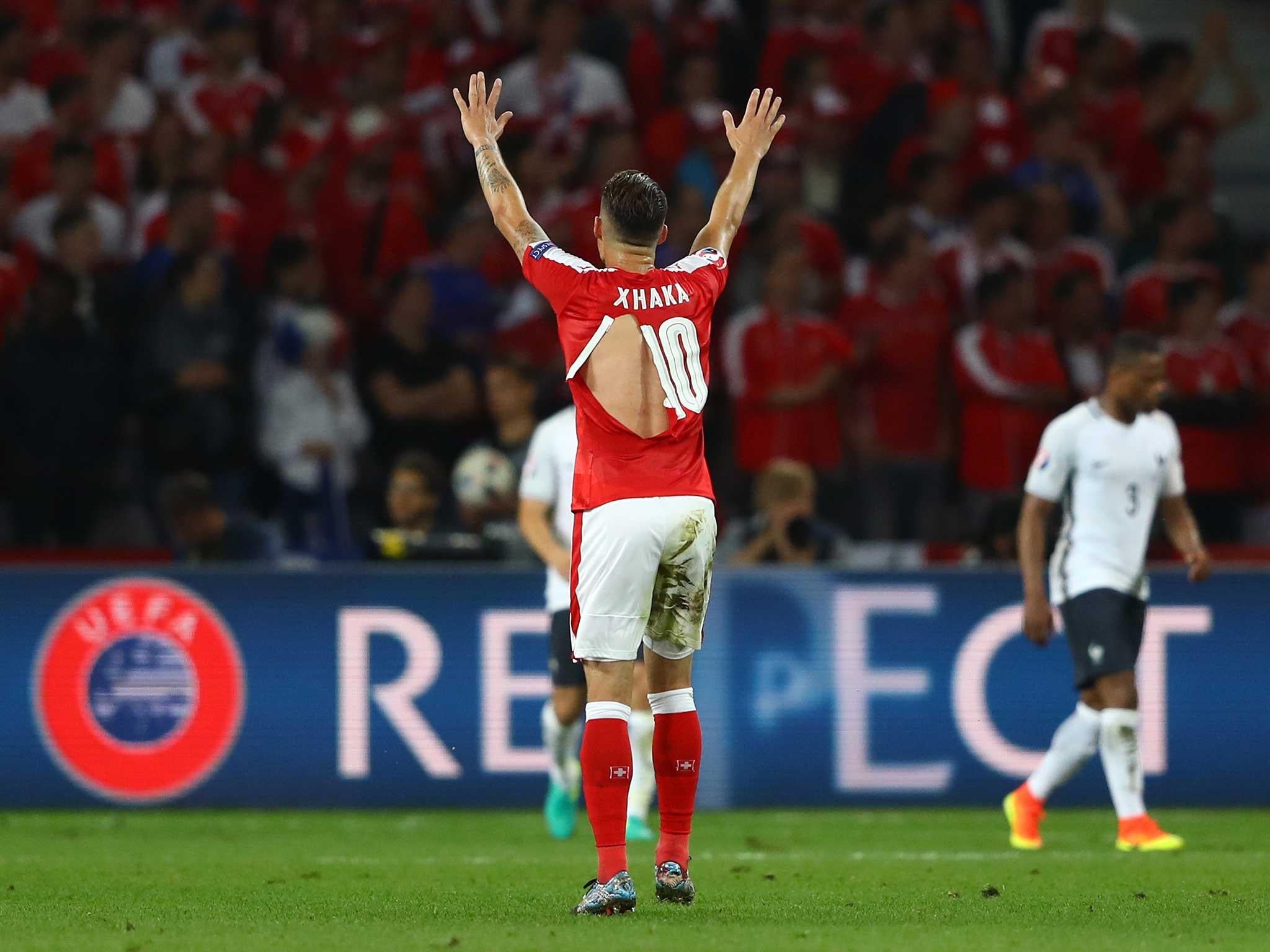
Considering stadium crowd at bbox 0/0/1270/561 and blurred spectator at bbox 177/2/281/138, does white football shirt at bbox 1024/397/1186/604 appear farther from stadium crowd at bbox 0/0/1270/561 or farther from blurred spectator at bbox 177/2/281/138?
blurred spectator at bbox 177/2/281/138

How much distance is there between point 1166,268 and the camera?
14.3m

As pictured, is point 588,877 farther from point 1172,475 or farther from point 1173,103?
point 1173,103

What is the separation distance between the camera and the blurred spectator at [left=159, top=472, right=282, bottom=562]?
12172 millimetres

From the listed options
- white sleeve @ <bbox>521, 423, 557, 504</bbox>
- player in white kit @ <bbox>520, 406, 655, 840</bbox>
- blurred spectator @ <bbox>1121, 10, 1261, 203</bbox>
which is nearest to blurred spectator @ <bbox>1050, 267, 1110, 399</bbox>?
blurred spectator @ <bbox>1121, 10, 1261, 203</bbox>

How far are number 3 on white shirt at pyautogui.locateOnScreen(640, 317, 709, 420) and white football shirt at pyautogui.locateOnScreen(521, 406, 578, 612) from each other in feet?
10.5

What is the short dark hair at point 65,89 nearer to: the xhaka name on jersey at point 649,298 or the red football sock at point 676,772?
the xhaka name on jersey at point 649,298

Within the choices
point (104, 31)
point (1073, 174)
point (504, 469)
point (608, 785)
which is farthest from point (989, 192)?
point (608, 785)

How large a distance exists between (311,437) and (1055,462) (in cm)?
548

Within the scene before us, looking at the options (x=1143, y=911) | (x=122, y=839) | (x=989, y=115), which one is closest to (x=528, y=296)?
(x=989, y=115)

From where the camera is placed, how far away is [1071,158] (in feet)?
49.7

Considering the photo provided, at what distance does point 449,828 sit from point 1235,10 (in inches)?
450

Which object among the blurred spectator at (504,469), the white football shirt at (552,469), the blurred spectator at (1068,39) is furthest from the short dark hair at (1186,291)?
the white football shirt at (552,469)

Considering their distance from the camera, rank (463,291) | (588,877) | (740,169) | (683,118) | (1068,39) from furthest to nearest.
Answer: (1068,39) → (683,118) → (463,291) → (588,877) → (740,169)

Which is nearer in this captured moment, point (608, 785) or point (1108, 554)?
point (608, 785)
